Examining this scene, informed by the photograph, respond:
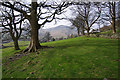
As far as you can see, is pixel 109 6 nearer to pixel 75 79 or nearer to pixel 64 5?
pixel 64 5

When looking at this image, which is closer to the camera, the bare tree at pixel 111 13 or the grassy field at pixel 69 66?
the grassy field at pixel 69 66

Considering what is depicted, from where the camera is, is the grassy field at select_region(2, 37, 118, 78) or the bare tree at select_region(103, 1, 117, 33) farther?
the bare tree at select_region(103, 1, 117, 33)

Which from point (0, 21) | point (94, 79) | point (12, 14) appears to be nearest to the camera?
point (94, 79)

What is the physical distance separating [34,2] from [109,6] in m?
18.4

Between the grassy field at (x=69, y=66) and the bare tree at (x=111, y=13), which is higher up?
the bare tree at (x=111, y=13)

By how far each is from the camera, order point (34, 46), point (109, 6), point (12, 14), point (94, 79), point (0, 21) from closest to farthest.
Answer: point (94, 79) < point (34, 46) < point (0, 21) < point (12, 14) < point (109, 6)

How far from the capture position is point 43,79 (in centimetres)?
346

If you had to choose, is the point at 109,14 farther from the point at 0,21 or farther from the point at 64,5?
the point at 0,21

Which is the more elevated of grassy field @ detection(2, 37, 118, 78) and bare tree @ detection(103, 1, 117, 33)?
bare tree @ detection(103, 1, 117, 33)

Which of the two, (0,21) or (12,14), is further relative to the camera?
(12,14)

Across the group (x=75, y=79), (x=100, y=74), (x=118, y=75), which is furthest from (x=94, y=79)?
(x=118, y=75)

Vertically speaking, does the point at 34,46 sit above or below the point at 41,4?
below

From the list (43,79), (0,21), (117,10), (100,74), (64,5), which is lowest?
(43,79)

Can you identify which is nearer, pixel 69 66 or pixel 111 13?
pixel 69 66
